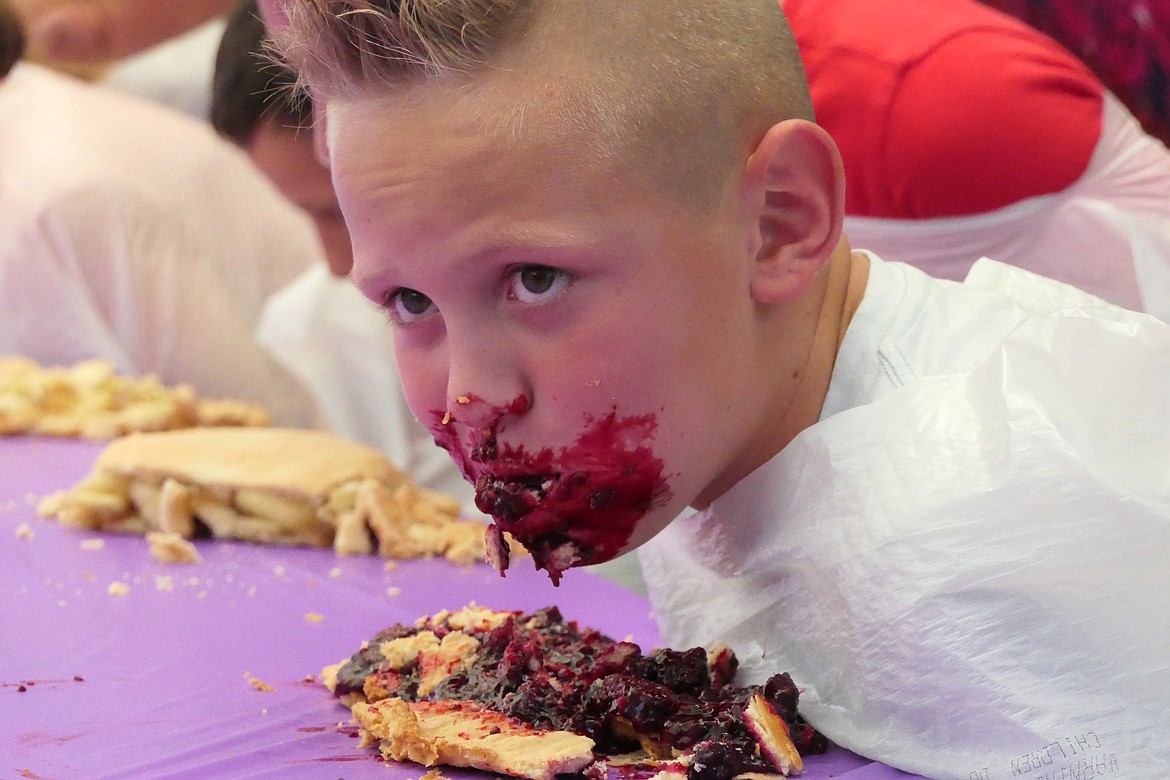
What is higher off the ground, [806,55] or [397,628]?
[806,55]

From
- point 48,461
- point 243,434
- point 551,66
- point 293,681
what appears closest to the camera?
point 551,66

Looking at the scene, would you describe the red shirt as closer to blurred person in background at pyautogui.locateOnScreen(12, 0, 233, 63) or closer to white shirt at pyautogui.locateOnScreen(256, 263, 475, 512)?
white shirt at pyautogui.locateOnScreen(256, 263, 475, 512)

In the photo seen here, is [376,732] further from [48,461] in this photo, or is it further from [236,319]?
[236,319]

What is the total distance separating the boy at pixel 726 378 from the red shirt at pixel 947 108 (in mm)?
447

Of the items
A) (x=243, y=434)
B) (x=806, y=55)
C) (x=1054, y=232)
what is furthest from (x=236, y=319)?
(x=1054, y=232)

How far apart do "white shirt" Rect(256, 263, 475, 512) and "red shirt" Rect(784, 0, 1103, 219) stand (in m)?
1.30

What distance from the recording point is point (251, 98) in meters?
1.89

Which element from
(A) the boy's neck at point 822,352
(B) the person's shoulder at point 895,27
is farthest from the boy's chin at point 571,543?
(B) the person's shoulder at point 895,27

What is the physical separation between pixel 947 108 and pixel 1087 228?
182 mm

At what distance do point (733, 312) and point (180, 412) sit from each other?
46.8 inches

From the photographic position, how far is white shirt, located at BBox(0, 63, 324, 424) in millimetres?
2422

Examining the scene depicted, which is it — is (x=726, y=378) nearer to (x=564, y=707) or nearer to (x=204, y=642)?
(x=564, y=707)

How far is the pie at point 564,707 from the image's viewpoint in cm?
78

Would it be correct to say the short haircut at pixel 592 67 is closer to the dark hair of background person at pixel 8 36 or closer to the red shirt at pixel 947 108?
the red shirt at pixel 947 108
